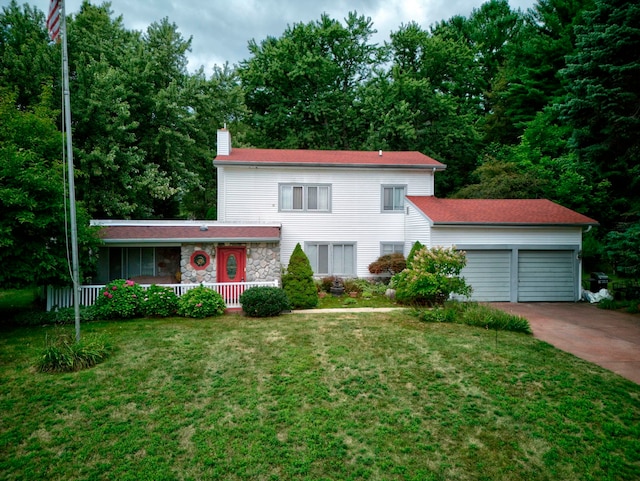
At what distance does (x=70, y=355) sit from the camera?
716 cm

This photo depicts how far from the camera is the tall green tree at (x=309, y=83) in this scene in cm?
2658

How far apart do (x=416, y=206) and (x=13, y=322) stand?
14.5 m

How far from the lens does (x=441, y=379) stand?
22.1 feet

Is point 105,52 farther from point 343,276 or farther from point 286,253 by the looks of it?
point 343,276

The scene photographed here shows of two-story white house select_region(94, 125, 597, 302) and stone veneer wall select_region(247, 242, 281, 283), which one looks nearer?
two-story white house select_region(94, 125, 597, 302)

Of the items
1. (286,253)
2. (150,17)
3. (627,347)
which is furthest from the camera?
(150,17)

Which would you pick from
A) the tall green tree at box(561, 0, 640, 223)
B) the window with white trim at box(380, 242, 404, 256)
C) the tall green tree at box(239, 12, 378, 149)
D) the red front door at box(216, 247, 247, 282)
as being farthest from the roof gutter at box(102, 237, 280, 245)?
the tall green tree at box(239, 12, 378, 149)

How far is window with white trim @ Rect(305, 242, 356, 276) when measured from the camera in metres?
16.3

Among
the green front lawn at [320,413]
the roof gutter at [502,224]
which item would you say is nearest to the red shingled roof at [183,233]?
the green front lawn at [320,413]

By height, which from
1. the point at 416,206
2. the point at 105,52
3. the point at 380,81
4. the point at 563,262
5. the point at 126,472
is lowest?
the point at 126,472

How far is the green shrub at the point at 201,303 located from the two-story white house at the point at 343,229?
2.20 metres

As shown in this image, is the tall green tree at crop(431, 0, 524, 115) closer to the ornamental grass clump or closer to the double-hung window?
the double-hung window

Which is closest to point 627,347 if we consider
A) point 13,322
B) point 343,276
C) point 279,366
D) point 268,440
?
point 279,366

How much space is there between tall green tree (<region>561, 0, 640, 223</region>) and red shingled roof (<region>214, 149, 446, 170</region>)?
628 cm
